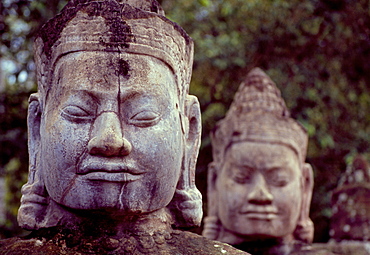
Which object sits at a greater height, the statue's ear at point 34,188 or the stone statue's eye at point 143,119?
the stone statue's eye at point 143,119

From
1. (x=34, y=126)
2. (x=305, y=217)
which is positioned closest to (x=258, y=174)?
(x=305, y=217)

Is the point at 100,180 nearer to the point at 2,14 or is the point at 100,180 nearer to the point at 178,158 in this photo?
the point at 178,158

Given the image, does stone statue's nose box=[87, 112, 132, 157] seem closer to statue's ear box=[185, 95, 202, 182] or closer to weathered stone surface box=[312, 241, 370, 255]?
statue's ear box=[185, 95, 202, 182]

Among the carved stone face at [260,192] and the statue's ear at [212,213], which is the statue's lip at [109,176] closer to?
the carved stone face at [260,192]

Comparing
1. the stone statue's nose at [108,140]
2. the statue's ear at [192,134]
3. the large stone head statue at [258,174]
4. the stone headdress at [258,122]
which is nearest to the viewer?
the stone statue's nose at [108,140]

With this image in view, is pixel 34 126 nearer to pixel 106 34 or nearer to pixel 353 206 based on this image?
pixel 106 34

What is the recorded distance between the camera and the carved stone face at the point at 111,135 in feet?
11.7

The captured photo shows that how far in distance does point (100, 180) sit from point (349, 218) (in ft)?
17.0

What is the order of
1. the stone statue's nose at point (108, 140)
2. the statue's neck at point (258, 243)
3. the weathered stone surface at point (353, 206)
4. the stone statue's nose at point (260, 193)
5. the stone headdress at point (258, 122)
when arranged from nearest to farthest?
the stone statue's nose at point (108, 140), the stone statue's nose at point (260, 193), the statue's neck at point (258, 243), the stone headdress at point (258, 122), the weathered stone surface at point (353, 206)

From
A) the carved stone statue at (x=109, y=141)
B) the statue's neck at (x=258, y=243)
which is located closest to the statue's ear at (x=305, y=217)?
the statue's neck at (x=258, y=243)

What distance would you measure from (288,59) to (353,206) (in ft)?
9.23

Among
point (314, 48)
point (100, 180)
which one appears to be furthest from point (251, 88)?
point (100, 180)

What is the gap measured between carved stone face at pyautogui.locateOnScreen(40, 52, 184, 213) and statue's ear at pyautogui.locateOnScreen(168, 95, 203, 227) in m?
0.24

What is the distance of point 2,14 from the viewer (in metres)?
8.04
